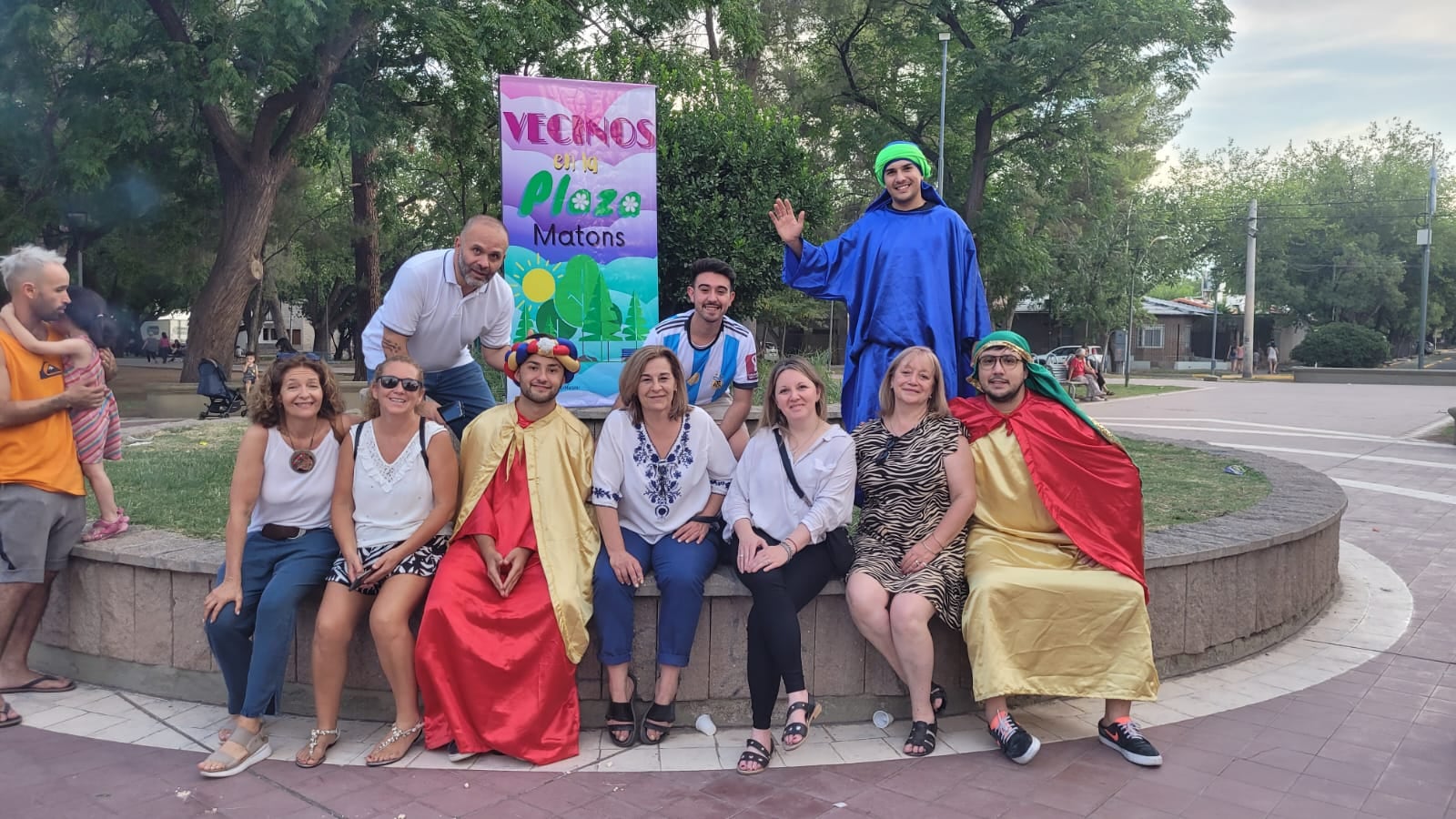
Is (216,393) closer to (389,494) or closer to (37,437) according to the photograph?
(37,437)

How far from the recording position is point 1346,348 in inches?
1398

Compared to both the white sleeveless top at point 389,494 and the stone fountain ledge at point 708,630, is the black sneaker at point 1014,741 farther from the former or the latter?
the white sleeveless top at point 389,494

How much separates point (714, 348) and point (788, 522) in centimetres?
112

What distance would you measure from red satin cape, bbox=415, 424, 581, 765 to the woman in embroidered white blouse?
21 cm

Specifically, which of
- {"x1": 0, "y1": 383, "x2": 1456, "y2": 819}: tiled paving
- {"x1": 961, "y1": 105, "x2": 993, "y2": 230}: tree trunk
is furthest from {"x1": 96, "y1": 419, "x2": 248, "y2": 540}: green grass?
{"x1": 961, "y1": 105, "x2": 993, "y2": 230}: tree trunk

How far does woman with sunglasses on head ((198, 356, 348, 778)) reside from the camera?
3.47 meters

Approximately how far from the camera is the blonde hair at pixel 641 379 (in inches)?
153

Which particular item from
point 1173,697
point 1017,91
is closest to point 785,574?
point 1173,697

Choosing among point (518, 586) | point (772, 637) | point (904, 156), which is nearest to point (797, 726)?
point (772, 637)

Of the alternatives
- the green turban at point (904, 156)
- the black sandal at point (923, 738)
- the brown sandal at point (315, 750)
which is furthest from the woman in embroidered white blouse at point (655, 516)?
the green turban at point (904, 156)

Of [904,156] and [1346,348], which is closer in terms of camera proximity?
[904,156]

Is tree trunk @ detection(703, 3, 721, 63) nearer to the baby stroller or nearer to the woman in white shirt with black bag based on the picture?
the baby stroller

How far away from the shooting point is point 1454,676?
4.35m

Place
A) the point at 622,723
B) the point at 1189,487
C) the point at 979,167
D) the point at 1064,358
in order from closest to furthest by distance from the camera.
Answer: the point at 622,723 < the point at 1189,487 < the point at 979,167 < the point at 1064,358
